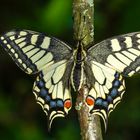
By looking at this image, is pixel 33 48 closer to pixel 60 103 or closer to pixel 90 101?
pixel 60 103

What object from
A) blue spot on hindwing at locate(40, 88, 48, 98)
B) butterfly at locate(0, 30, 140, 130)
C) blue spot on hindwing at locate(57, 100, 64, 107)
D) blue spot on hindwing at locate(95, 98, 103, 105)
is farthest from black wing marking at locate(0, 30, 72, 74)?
blue spot on hindwing at locate(95, 98, 103, 105)

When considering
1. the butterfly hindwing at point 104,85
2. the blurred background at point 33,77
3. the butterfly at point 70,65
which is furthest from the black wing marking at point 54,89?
the blurred background at point 33,77

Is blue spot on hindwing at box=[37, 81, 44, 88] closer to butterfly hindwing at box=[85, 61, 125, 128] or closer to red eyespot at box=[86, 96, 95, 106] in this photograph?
butterfly hindwing at box=[85, 61, 125, 128]

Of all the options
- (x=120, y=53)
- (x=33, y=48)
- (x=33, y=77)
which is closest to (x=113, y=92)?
(x=120, y=53)

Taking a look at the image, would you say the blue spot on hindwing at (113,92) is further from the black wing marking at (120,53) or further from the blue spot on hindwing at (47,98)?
the blue spot on hindwing at (47,98)

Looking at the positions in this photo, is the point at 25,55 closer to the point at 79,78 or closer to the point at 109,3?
the point at 79,78

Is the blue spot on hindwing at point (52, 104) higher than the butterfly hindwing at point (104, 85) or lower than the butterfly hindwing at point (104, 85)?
lower
